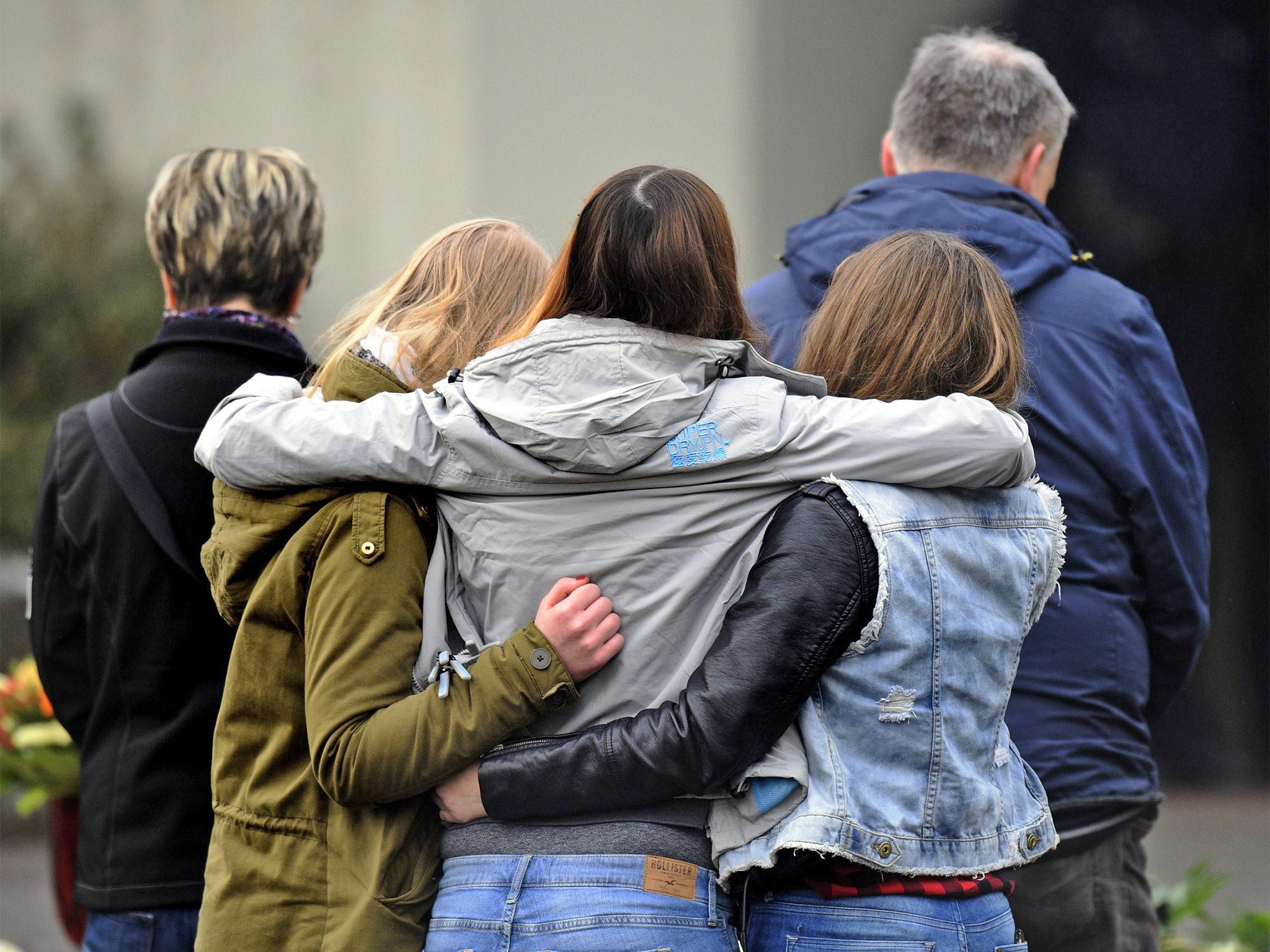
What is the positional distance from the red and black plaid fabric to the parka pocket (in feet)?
1.58

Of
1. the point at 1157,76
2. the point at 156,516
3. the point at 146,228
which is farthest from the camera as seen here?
the point at 1157,76

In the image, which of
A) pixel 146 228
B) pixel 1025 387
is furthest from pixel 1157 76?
pixel 146 228

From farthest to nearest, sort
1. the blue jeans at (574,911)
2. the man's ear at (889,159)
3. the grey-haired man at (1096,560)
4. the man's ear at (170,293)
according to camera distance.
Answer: the man's ear at (889,159) → the man's ear at (170,293) → the grey-haired man at (1096,560) → the blue jeans at (574,911)

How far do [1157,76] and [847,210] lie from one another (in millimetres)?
3838

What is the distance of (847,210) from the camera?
2580 mm

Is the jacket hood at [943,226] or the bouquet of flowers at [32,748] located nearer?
the jacket hood at [943,226]

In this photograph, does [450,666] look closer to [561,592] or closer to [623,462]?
[561,592]

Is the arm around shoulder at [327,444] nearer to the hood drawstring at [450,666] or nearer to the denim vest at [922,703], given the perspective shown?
the hood drawstring at [450,666]

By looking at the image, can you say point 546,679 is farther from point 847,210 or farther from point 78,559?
point 847,210

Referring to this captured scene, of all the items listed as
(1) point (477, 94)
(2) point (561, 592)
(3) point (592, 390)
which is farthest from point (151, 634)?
(1) point (477, 94)

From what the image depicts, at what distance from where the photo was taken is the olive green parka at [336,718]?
1.64 metres

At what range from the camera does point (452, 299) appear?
6.31 ft

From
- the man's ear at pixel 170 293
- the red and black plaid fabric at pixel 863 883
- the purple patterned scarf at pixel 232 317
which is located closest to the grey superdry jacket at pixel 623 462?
the red and black plaid fabric at pixel 863 883

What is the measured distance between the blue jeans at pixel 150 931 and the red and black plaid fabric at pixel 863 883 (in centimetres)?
113
